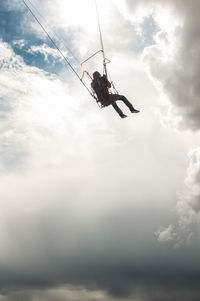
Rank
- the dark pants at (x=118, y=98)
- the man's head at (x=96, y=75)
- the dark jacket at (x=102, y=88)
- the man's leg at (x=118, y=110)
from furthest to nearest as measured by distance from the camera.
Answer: the man's leg at (x=118, y=110), the dark pants at (x=118, y=98), the man's head at (x=96, y=75), the dark jacket at (x=102, y=88)

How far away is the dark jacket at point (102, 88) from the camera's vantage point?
55.5 feet

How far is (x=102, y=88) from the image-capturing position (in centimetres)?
1703

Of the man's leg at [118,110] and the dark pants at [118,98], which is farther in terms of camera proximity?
the man's leg at [118,110]

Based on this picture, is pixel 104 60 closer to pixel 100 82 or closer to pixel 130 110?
pixel 100 82

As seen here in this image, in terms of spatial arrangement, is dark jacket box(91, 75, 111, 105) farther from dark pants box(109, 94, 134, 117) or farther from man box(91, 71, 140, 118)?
dark pants box(109, 94, 134, 117)

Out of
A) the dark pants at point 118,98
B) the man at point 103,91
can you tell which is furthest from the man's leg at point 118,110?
the man at point 103,91

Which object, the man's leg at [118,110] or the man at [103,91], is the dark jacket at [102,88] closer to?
the man at [103,91]

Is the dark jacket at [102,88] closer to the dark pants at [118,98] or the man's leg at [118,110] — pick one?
the dark pants at [118,98]

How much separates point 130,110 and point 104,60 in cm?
A: 427

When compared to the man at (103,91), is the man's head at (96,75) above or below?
above

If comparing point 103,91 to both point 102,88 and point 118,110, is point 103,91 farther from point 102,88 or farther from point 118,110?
point 118,110

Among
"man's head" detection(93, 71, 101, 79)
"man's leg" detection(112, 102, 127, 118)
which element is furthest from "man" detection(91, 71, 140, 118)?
"man's leg" detection(112, 102, 127, 118)

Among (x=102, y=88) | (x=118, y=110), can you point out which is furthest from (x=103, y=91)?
(x=118, y=110)

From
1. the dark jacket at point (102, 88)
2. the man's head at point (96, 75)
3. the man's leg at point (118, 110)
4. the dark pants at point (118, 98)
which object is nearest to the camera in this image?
the dark jacket at point (102, 88)
